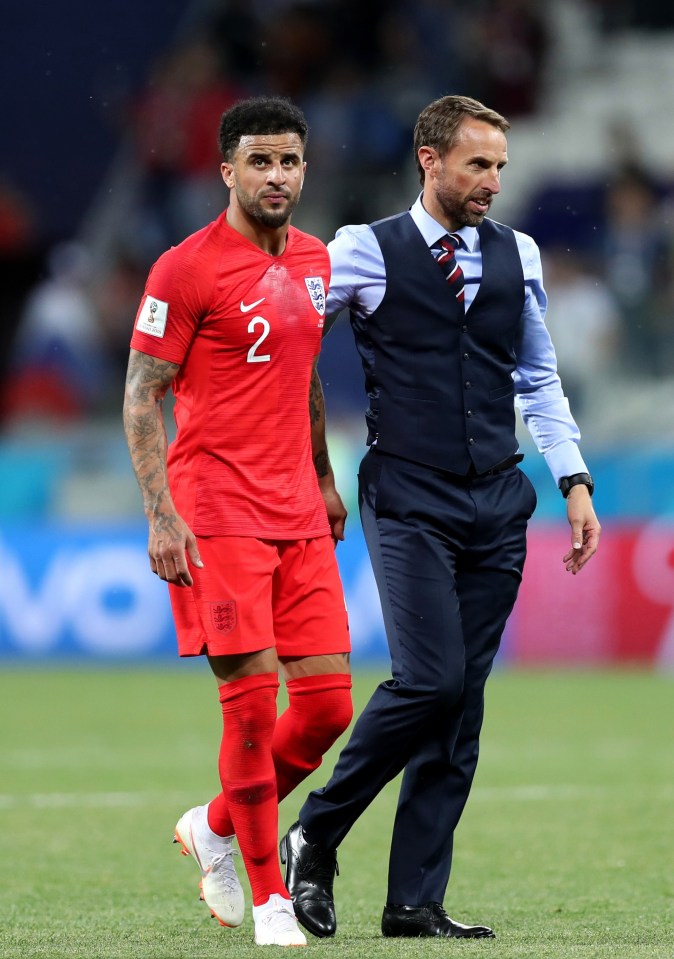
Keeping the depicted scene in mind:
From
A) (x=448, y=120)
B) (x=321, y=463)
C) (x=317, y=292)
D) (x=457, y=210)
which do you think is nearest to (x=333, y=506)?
(x=321, y=463)

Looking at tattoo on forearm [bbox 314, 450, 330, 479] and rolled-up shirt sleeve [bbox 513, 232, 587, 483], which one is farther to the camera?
tattoo on forearm [bbox 314, 450, 330, 479]

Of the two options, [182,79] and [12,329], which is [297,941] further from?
[12,329]

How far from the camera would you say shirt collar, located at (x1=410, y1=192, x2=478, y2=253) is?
519 centimetres

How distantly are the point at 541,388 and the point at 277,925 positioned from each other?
1706 mm

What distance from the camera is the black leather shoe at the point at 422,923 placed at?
505cm

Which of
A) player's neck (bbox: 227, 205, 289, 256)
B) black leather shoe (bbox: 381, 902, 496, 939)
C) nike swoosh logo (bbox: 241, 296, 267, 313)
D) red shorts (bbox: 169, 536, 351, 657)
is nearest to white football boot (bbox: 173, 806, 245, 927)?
black leather shoe (bbox: 381, 902, 496, 939)

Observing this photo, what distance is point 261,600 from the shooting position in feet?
16.3

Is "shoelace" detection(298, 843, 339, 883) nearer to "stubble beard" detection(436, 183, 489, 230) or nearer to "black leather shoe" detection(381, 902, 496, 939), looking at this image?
"black leather shoe" detection(381, 902, 496, 939)

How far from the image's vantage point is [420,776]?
5211mm

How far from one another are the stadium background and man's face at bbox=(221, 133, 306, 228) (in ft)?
21.6

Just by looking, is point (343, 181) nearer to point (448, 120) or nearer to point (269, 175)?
point (448, 120)

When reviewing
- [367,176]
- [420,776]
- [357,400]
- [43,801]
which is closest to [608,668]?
[357,400]

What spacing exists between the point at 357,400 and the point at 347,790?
7898 millimetres

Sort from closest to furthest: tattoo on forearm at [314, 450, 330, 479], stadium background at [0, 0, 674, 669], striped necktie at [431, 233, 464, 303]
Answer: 1. striped necktie at [431, 233, 464, 303]
2. tattoo on forearm at [314, 450, 330, 479]
3. stadium background at [0, 0, 674, 669]
